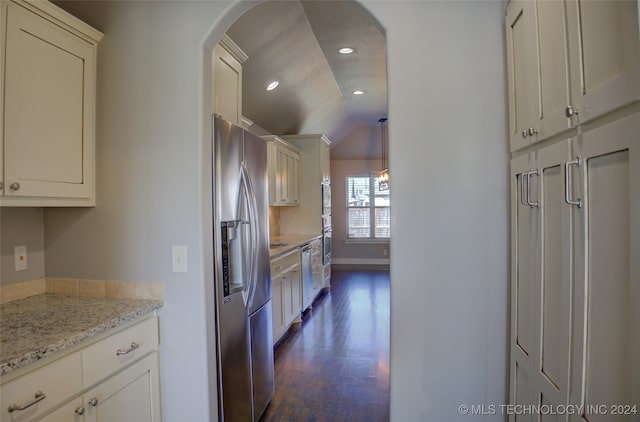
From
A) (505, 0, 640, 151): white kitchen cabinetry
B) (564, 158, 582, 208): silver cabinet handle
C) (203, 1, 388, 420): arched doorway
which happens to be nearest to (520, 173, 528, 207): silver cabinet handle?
(505, 0, 640, 151): white kitchen cabinetry

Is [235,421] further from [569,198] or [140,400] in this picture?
[569,198]

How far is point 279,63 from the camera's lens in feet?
12.8

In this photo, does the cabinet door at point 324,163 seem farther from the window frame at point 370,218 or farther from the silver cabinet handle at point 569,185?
the silver cabinet handle at point 569,185

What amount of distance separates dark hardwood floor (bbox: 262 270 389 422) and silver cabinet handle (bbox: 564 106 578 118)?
7.09 ft

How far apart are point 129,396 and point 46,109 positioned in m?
1.27

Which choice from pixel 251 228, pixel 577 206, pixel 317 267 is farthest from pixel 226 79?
pixel 317 267

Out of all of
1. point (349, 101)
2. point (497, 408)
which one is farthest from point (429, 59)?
point (349, 101)

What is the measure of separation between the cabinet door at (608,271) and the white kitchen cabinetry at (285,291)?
269cm

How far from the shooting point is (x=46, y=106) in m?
1.56

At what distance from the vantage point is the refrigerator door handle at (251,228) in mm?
2199

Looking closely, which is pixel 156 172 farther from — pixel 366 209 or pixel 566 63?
pixel 366 209

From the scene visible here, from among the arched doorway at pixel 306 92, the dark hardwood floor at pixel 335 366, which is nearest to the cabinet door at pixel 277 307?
the dark hardwood floor at pixel 335 366

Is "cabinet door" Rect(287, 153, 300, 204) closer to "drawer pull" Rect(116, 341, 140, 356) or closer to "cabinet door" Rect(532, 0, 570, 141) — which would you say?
"drawer pull" Rect(116, 341, 140, 356)

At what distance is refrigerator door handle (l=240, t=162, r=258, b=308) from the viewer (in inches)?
86.6
